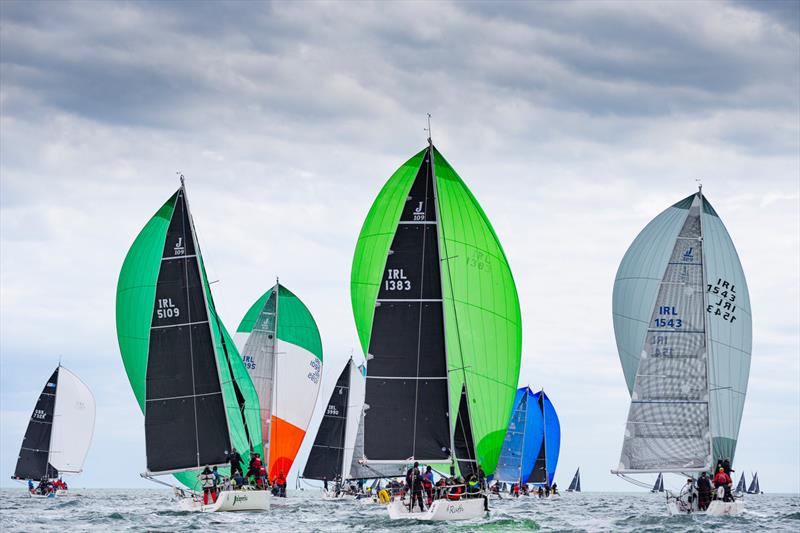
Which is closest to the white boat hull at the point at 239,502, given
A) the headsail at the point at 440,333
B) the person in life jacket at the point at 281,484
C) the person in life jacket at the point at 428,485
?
the headsail at the point at 440,333

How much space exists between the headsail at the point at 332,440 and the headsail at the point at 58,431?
53.3 feet

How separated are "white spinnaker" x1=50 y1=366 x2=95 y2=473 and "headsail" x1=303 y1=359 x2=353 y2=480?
636 inches

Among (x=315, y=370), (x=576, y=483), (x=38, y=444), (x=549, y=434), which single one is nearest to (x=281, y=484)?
(x=315, y=370)

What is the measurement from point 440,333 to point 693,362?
306 inches

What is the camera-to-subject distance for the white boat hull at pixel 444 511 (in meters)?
27.0

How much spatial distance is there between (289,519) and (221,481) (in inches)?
90.0

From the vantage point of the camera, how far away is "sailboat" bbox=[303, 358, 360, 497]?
178 ft

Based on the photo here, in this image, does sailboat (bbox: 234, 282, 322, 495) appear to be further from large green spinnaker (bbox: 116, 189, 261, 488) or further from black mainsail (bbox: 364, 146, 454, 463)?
black mainsail (bbox: 364, 146, 454, 463)

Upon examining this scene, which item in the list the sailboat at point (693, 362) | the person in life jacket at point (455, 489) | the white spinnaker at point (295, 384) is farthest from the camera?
the white spinnaker at point (295, 384)

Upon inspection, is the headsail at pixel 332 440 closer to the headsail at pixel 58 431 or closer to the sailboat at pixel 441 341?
the headsail at pixel 58 431

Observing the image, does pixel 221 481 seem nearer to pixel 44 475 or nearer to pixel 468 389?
pixel 468 389

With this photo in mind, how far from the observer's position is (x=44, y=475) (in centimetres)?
6306

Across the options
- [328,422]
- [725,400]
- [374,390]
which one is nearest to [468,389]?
[374,390]

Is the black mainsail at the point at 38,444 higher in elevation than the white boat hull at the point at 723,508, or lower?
higher
